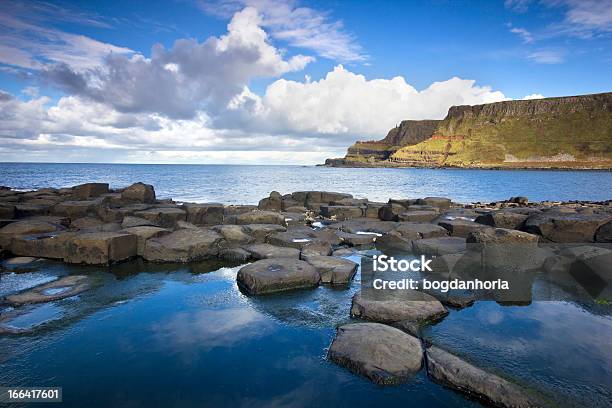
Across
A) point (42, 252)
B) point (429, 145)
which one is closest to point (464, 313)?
point (42, 252)

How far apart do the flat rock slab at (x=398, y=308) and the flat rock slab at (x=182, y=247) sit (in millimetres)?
4865

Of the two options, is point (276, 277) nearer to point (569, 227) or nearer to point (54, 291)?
point (54, 291)

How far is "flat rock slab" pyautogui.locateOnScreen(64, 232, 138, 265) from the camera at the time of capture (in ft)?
29.3

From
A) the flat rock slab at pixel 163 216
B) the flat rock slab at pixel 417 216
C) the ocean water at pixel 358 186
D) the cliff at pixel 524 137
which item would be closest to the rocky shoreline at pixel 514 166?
the cliff at pixel 524 137

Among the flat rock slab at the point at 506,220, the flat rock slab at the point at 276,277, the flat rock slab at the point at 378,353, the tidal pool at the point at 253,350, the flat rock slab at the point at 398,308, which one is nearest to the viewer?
the tidal pool at the point at 253,350

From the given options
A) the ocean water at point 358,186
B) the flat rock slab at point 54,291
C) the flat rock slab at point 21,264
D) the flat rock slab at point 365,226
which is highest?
the flat rock slab at point 365,226

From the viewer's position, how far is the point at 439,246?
31.6 ft

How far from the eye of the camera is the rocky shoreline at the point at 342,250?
466cm

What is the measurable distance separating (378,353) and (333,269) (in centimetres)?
352

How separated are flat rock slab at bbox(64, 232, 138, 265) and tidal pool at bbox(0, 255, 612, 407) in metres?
1.84

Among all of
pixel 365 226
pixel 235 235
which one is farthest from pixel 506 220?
pixel 235 235

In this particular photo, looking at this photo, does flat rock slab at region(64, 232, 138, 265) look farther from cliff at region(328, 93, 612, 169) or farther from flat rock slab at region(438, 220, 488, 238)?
cliff at region(328, 93, 612, 169)

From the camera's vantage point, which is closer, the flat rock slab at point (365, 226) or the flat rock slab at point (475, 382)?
the flat rock slab at point (475, 382)

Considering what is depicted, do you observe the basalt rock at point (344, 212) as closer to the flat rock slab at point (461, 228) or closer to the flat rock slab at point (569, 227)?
the flat rock slab at point (461, 228)
